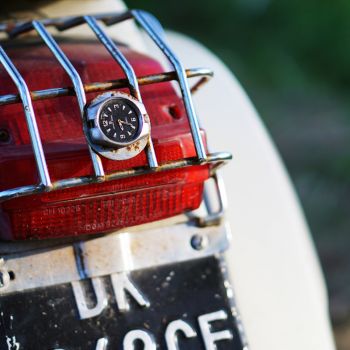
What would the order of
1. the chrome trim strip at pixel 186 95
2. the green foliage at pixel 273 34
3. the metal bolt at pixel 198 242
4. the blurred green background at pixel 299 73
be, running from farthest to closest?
the green foliage at pixel 273 34 → the blurred green background at pixel 299 73 → the metal bolt at pixel 198 242 → the chrome trim strip at pixel 186 95

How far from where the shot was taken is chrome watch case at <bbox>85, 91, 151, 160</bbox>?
137 centimetres

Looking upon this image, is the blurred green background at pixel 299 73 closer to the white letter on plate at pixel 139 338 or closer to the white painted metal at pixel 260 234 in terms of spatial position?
the white painted metal at pixel 260 234

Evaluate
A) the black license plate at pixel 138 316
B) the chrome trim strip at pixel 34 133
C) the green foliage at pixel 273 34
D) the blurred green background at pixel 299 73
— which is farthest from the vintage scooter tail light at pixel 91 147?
the green foliage at pixel 273 34

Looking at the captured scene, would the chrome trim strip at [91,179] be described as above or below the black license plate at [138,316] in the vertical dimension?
above

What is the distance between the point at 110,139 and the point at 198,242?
15.0 inches

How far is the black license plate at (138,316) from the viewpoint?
1.51m

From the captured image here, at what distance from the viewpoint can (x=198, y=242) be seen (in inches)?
66.2

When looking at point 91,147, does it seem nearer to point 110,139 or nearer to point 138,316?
point 110,139

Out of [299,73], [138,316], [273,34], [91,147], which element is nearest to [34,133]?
[91,147]

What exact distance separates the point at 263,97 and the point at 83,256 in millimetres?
3910

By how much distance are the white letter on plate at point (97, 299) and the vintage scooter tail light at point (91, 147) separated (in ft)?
0.30

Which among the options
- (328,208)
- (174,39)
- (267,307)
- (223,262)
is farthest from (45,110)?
(328,208)

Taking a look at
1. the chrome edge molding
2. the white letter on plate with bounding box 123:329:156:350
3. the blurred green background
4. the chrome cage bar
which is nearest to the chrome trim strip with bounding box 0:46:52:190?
the chrome cage bar

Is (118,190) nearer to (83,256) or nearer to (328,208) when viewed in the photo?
(83,256)
